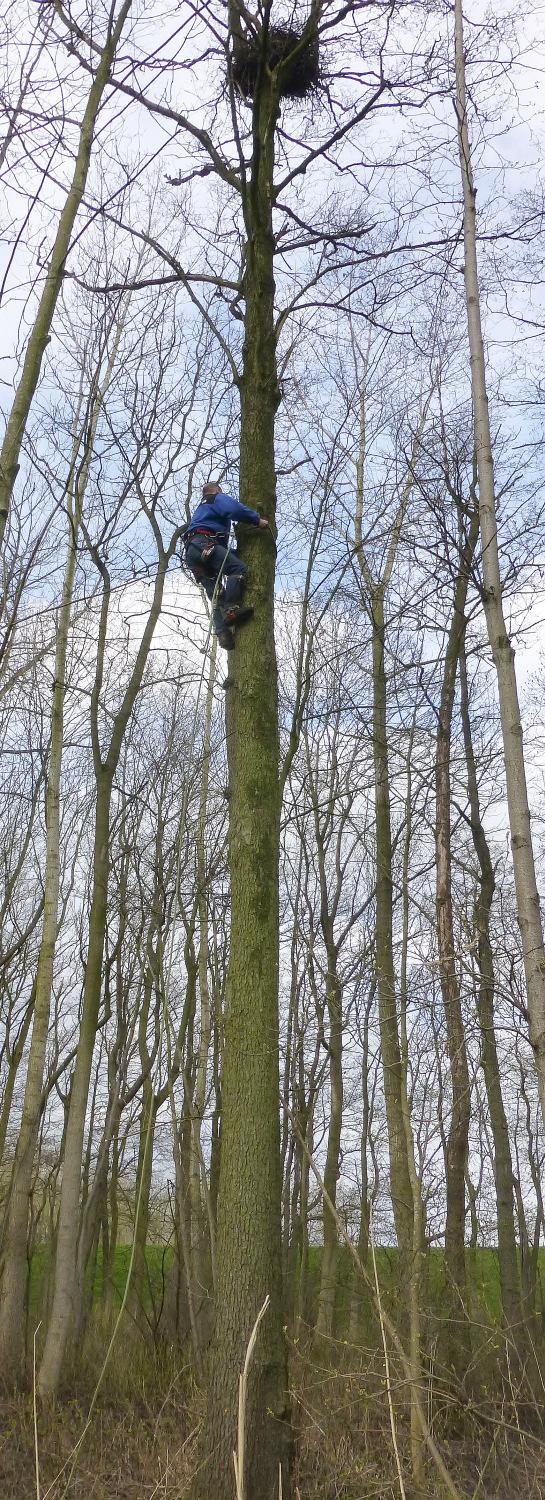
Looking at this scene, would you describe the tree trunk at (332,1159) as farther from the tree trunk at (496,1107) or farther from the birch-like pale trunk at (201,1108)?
the tree trunk at (496,1107)

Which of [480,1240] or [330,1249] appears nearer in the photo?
[330,1249]

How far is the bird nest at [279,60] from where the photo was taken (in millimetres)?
6062

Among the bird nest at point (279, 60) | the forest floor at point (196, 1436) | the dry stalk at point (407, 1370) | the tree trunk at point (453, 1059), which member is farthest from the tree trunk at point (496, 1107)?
the dry stalk at point (407, 1370)

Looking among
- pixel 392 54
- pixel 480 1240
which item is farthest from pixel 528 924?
pixel 480 1240

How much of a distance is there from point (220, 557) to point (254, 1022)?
2608 mm

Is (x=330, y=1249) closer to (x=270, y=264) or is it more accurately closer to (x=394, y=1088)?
(x=394, y=1088)

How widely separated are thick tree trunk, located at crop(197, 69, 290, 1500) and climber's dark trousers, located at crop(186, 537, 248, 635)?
0.26 feet

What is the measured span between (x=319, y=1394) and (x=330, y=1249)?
589cm

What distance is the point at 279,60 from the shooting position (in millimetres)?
6098

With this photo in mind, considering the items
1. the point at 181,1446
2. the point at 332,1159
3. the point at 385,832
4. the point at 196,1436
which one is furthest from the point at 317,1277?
the point at 181,1446

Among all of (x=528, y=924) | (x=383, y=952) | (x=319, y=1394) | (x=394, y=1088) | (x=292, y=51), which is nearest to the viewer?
(x=528, y=924)

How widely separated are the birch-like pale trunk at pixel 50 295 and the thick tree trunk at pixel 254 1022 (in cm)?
182

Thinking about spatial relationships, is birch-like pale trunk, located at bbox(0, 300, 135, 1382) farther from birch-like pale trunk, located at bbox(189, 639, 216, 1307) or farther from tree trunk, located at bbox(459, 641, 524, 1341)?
tree trunk, located at bbox(459, 641, 524, 1341)

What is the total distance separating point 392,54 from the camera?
20.4 feet
